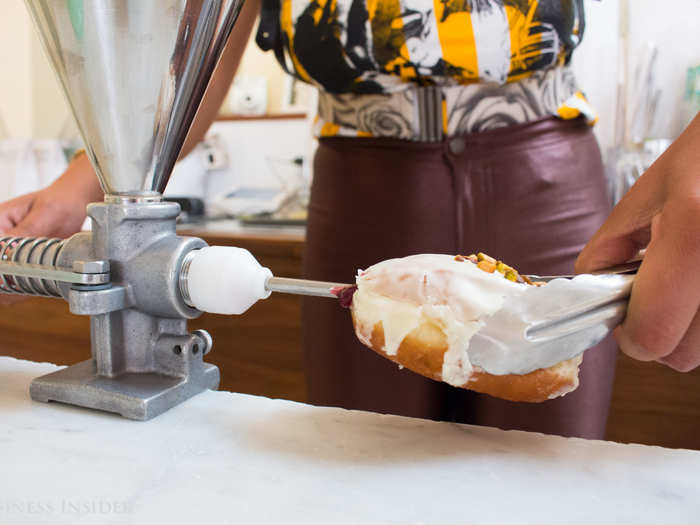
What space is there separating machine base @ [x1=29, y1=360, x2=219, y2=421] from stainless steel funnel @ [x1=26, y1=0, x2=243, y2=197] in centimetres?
14

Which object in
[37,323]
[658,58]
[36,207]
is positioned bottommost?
[37,323]

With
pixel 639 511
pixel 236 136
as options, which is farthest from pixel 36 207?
pixel 236 136

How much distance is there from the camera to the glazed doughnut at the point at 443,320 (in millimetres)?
331

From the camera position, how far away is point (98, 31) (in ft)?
1.24

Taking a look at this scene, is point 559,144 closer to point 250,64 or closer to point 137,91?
point 137,91

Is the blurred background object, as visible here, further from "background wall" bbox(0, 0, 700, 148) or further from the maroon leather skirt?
the maroon leather skirt

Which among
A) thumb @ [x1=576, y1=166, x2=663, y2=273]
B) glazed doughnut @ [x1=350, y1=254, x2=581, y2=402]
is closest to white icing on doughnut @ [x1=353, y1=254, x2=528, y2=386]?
glazed doughnut @ [x1=350, y1=254, x2=581, y2=402]

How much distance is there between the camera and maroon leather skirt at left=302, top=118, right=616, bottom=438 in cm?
59

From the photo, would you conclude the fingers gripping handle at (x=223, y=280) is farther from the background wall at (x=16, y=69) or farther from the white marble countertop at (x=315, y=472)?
the background wall at (x=16, y=69)

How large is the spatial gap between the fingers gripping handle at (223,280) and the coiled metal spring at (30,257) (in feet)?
0.36

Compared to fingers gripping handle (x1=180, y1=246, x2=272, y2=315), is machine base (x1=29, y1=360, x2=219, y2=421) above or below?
below

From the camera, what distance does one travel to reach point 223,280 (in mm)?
402

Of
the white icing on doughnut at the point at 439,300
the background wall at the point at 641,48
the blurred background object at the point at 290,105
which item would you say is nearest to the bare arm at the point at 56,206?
the white icing on doughnut at the point at 439,300

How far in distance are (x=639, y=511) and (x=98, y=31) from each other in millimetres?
423
